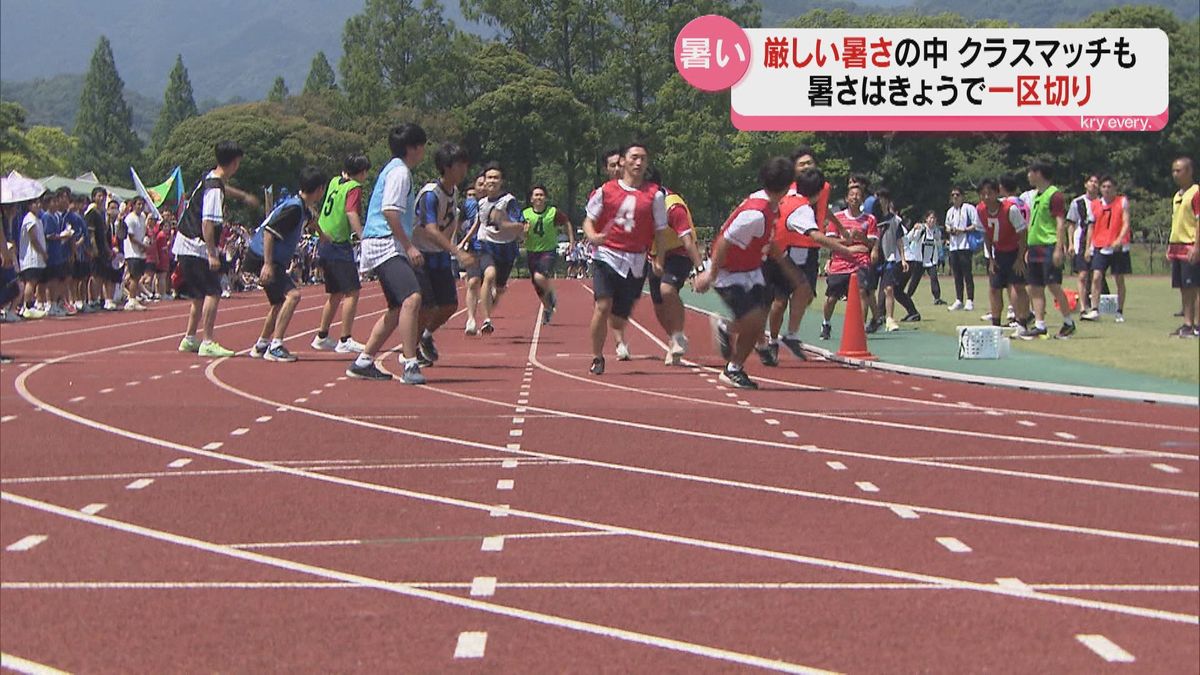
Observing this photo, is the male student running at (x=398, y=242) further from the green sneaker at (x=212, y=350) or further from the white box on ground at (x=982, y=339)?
the white box on ground at (x=982, y=339)

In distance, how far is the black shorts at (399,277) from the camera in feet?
40.1

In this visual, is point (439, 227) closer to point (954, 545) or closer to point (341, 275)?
point (341, 275)

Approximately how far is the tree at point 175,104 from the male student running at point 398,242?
6179 inches

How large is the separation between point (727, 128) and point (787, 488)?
64495mm

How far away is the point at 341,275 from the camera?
15047 millimetres

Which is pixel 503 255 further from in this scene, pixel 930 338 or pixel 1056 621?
pixel 1056 621

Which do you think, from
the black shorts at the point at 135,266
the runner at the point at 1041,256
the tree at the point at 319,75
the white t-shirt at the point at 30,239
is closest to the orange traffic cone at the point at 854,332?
the runner at the point at 1041,256

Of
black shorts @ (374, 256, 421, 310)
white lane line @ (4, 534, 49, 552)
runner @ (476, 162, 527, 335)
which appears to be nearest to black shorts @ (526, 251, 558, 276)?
runner @ (476, 162, 527, 335)

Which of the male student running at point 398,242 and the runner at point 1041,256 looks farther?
the runner at point 1041,256

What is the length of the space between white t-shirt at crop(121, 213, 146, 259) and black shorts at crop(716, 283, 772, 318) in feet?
30.4

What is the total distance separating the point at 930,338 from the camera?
1852 centimetres

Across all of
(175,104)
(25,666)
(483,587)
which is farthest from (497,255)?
(175,104)

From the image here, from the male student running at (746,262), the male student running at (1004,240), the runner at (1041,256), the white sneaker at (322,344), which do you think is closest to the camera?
the male student running at (746,262)

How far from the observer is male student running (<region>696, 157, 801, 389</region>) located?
35.2 ft
